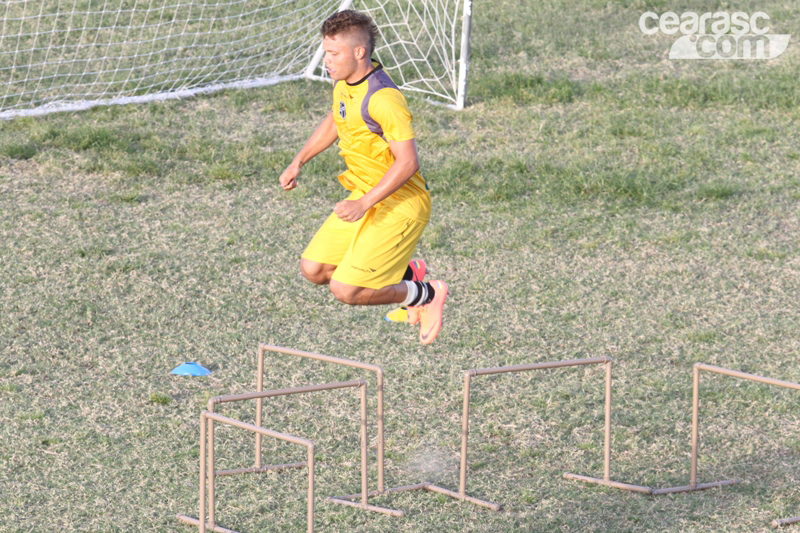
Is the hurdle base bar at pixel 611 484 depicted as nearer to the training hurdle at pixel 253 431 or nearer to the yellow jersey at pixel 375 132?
the training hurdle at pixel 253 431

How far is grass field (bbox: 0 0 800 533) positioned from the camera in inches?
211

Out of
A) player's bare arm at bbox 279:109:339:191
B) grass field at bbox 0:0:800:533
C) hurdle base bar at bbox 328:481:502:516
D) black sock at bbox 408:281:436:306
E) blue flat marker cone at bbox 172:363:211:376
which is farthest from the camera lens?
blue flat marker cone at bbox 172:363:211:376

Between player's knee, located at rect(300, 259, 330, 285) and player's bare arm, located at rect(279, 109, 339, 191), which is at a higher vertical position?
player's bare arm, located at rect(279, 109, 339, 191)

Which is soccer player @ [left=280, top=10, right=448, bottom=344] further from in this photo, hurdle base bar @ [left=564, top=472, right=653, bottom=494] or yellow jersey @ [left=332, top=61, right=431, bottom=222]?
hurdle base bar @ [left=564, top=472, right=653, bottom=494]

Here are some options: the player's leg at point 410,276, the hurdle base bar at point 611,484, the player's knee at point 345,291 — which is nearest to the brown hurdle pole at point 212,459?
the player's knee at point 345,291

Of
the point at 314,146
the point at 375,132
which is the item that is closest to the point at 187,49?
the point at 314,146

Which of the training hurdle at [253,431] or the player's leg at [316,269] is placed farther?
the player's leg at [316,269]

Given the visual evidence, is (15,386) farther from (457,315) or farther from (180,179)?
(180,179)

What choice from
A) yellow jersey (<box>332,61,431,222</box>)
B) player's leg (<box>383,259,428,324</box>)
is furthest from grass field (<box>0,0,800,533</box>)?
yellow jersey (<box>332,61,431,222</box>)

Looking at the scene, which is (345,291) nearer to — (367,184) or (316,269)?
(316,269)

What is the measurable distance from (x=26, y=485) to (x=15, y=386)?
1.21m

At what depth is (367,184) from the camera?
5398 mm

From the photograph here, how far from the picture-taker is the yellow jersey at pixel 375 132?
5.01 meters

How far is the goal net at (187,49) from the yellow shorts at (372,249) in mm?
5927
